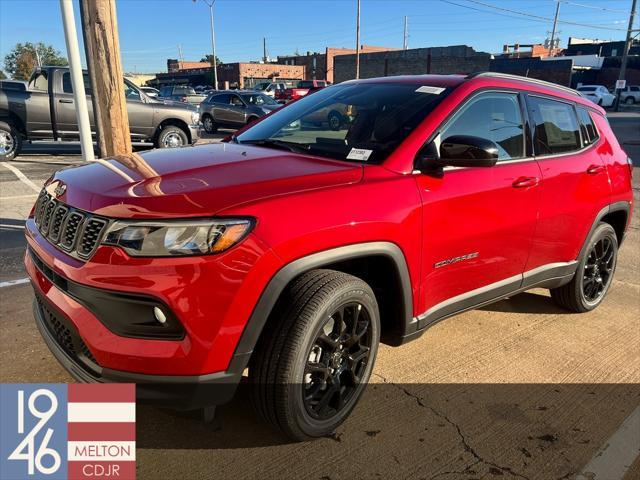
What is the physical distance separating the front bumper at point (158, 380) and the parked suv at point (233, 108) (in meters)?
17.2

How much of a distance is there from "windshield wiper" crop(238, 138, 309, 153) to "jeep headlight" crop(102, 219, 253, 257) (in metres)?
1.14

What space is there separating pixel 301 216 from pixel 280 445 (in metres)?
1.17

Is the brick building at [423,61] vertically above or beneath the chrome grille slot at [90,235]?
above

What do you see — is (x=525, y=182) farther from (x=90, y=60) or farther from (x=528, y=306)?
(x=90, y=60)

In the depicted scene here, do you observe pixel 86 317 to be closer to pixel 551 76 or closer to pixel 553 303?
pixel 553 303

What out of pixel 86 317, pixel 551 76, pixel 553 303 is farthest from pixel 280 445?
pixel 551 76

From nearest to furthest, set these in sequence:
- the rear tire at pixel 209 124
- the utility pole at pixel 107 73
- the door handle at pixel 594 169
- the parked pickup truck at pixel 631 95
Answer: the door handle at pixel 594 169 → the utility pole at pixel 107 73 → the rear tire at pixel 209 124 → the parked pickup truck at pixel 631 95

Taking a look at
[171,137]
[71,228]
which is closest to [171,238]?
[71,228]

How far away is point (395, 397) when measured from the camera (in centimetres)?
302

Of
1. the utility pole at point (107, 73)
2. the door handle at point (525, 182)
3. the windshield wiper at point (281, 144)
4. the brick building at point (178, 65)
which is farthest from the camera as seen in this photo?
the brick building at point (178, 65)

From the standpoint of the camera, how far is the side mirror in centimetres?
274

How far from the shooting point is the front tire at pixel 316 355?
2.28 metres

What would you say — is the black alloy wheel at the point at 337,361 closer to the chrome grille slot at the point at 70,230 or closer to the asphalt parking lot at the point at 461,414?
the asphalt parking lot at the point at 461,414

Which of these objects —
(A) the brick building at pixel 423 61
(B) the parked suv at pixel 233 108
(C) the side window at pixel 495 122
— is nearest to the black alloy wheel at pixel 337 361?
(C) the side window at pixel 495 122
